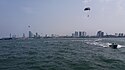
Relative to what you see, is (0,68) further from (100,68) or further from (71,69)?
(100,68)

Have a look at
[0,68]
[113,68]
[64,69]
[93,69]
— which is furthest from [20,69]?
[113,68]

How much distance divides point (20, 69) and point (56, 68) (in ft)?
12.0

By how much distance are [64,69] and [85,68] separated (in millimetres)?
2311

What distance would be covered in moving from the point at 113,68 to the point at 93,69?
2360 mm

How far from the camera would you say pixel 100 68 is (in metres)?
20.5

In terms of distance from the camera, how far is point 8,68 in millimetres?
20469

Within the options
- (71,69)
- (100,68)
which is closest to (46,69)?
(71,69)

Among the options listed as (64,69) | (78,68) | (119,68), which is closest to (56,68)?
(64,69)

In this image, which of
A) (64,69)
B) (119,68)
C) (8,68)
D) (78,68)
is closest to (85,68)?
(78,68)

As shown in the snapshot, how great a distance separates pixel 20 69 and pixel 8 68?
5.17 feet

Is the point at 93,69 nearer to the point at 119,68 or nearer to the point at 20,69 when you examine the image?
the point at 119,68

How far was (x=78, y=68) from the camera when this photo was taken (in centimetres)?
2055

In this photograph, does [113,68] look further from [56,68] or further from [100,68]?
[56,68]

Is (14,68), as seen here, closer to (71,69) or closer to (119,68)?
(71,69)
